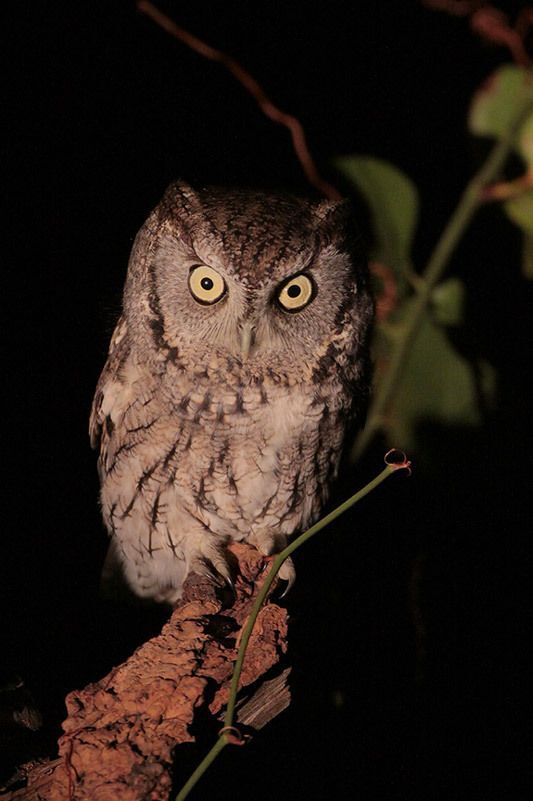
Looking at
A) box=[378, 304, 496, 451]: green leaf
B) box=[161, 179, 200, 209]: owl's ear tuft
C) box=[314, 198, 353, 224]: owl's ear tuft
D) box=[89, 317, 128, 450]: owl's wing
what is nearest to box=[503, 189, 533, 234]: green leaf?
box=[378, 304, 496, 451]: green leaf

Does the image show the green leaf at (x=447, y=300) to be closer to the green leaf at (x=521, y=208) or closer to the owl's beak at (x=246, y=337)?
the green leaf at (x=521, y=208)

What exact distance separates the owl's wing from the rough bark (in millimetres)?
560

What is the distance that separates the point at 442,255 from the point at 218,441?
929 mm

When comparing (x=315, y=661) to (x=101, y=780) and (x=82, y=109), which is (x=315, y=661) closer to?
(x=101, y=780)

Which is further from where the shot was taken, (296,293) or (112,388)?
(112,388)

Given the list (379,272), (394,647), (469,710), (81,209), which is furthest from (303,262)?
(469,710)

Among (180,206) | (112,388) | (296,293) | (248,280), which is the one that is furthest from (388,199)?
(112,388)

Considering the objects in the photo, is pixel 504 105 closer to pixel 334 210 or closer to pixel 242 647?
pixel 334 210

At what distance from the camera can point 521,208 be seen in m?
0.89

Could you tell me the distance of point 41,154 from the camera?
1.82 m

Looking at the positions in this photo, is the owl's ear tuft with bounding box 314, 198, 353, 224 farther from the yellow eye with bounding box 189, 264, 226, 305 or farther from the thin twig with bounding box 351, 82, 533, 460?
the thin twig with bounding box 351, 82, 533, 460

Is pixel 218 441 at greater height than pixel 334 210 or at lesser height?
lesser

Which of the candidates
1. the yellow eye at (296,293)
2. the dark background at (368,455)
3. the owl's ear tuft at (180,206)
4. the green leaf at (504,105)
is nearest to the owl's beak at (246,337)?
the yellow eye at (296,293)

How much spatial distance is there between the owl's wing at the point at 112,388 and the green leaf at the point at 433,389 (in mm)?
902
